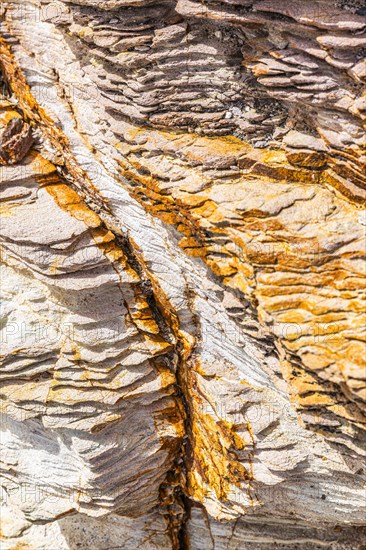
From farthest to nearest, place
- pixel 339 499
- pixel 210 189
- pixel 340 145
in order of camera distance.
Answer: pixel 339 499 < pixel 210 189 < pixel 340 145

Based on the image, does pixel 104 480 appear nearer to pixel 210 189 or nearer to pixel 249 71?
pixel 210 189

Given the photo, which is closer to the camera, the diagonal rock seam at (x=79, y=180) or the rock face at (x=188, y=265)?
the rock face at (x=188, y=265)

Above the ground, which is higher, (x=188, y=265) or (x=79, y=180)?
(x=79, y=180)

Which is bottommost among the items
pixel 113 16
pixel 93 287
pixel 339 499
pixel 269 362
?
pixel 339 499

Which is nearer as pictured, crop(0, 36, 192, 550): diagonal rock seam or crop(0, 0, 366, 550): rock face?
crop(0, 0, 366, 550): rock face

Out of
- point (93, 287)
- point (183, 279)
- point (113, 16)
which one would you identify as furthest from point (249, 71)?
point (93, 287)

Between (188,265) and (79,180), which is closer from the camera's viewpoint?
(188,265)

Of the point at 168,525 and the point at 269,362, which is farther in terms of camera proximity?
the point at 168,525

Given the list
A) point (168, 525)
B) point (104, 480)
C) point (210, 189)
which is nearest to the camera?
point (210, 189)
